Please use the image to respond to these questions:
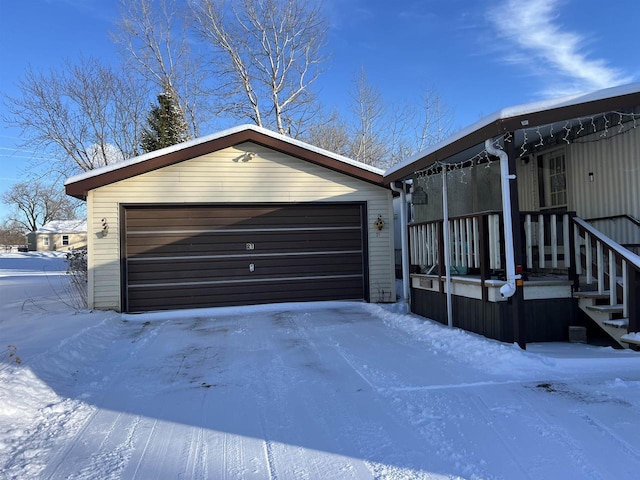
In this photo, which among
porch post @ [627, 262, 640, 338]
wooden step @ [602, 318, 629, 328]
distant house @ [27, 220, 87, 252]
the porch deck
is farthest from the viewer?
distant house @ [27, 220, 87, 252]

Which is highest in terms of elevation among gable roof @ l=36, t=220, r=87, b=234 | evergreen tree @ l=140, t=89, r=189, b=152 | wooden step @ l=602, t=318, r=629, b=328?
evergreen tree @ l=140, t=89, r=189, b=152

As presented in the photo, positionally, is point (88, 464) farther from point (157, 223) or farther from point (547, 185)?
point (547, 185)

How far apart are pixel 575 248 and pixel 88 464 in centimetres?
604

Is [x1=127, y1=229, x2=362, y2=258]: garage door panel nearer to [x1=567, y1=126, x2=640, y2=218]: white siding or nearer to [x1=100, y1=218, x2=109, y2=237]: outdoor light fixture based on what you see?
[x1=100, y1=218, x2=109, y2=237]: outdoor light fixture

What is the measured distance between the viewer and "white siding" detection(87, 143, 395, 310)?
8602 millimetres

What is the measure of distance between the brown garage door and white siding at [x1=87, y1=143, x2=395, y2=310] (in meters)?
0.22

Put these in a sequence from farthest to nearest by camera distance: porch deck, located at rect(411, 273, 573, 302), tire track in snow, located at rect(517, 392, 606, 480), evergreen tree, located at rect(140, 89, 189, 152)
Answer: evergreen tree, located at rect(140, 89, 189, 152) → porch deck, located at rect(411, 273, 573, 302) → tire track in snow, located at rect(517, 392, 606, 480)

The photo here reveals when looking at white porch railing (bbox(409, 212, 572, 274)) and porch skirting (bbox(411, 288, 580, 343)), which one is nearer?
porch skirting (bbox(411, 288, 580, 343))

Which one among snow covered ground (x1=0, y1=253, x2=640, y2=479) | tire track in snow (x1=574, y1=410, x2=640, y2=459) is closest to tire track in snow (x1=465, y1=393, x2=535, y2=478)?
snow covered ground (x1=0, y1=253, x2=640, y2=479)

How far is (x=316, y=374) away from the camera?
4512mm

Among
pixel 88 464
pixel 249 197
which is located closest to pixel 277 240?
pixel 249 197

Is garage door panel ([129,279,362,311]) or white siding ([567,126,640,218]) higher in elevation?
white siding ([567,126,640,218])

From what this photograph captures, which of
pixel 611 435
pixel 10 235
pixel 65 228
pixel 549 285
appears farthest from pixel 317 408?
pixel 10 235

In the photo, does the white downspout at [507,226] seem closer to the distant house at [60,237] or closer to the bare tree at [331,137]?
the bare tree at [331,137]
